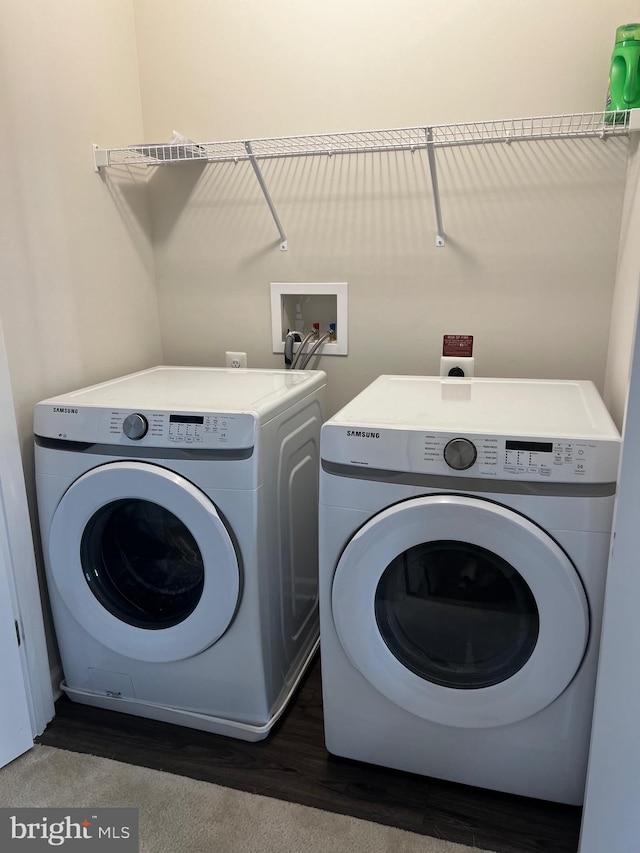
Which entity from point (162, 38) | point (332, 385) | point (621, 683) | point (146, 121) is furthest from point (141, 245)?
point (621, 683)

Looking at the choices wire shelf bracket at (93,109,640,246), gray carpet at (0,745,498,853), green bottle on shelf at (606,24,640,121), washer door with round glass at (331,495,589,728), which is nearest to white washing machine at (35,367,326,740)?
gray carpet at (0,745,498,853)

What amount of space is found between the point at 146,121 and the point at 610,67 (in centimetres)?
145

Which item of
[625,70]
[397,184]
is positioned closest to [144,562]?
[397,184]

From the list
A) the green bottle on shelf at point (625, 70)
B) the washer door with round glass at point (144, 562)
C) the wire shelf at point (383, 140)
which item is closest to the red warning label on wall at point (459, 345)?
the wire shelf at point (383, 140)

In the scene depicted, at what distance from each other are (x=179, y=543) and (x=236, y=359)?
794mm

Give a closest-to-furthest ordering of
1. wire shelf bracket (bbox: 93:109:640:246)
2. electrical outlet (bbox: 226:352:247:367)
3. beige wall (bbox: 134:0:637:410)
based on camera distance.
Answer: wire shelf bracket (bbox: 93:109:640:246) < beige wall (bbox: 134:0:637:410) < electrical outlet (bbox: 226:352:247:367)

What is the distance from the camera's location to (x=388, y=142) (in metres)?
1.81

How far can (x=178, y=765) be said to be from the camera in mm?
1489

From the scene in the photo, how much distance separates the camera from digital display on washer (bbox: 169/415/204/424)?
139cm

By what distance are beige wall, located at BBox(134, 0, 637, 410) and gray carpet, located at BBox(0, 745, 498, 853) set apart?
48.4 inches

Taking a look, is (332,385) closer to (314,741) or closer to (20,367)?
(20,367)

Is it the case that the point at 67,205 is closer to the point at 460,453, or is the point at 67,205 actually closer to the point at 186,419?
the point at 186,419

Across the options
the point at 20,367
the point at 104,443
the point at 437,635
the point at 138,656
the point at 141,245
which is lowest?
the point at 138,656

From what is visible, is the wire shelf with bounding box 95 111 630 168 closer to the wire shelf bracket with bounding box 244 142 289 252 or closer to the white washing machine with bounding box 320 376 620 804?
the wire shelf bracket with bounding box 244 142 289 252
